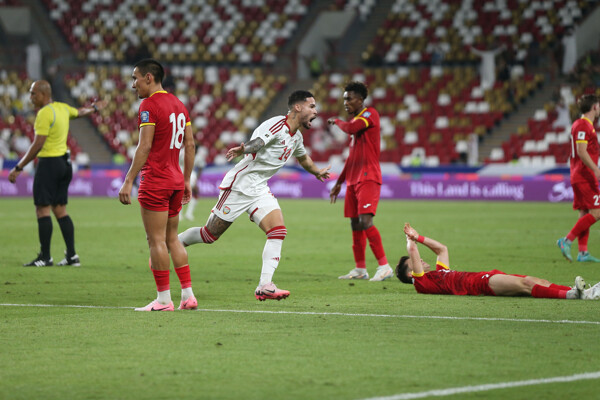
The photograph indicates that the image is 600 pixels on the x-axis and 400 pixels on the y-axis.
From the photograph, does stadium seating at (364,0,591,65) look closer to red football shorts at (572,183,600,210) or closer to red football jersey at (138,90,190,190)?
red football shorts at (572,183,600,210)

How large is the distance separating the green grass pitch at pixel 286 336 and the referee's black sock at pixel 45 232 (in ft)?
1.47

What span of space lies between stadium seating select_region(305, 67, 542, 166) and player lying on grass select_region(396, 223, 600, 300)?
24.2 metres

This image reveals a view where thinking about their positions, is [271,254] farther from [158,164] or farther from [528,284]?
[528,284]

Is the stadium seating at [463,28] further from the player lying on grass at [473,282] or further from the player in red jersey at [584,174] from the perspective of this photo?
the player lying on grass at [473,282]

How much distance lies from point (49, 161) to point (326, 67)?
97.4 ft

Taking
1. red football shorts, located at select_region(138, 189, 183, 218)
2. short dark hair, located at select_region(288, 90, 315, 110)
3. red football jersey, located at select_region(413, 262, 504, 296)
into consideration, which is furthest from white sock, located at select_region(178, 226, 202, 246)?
red football jersey, located at select_region(413, 262, 504, 296)

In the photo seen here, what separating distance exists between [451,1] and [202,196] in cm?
1472

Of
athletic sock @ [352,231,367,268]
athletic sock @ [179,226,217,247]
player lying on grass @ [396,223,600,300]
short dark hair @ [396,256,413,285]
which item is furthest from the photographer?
athletic sock @ [352,231,367,268]

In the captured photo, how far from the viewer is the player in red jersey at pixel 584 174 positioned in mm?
13047

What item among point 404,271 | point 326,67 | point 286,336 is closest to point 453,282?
point 404,271

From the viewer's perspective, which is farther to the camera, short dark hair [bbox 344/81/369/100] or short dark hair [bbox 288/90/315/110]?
short dark hair [bbox 344/81/369/100]

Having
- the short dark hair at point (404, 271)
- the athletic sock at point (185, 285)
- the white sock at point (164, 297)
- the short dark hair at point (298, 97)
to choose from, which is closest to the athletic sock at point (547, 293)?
the short dark hair at point (404, 271)

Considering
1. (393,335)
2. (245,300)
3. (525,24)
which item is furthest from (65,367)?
(525,24)

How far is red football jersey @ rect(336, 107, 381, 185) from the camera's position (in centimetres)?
1159
